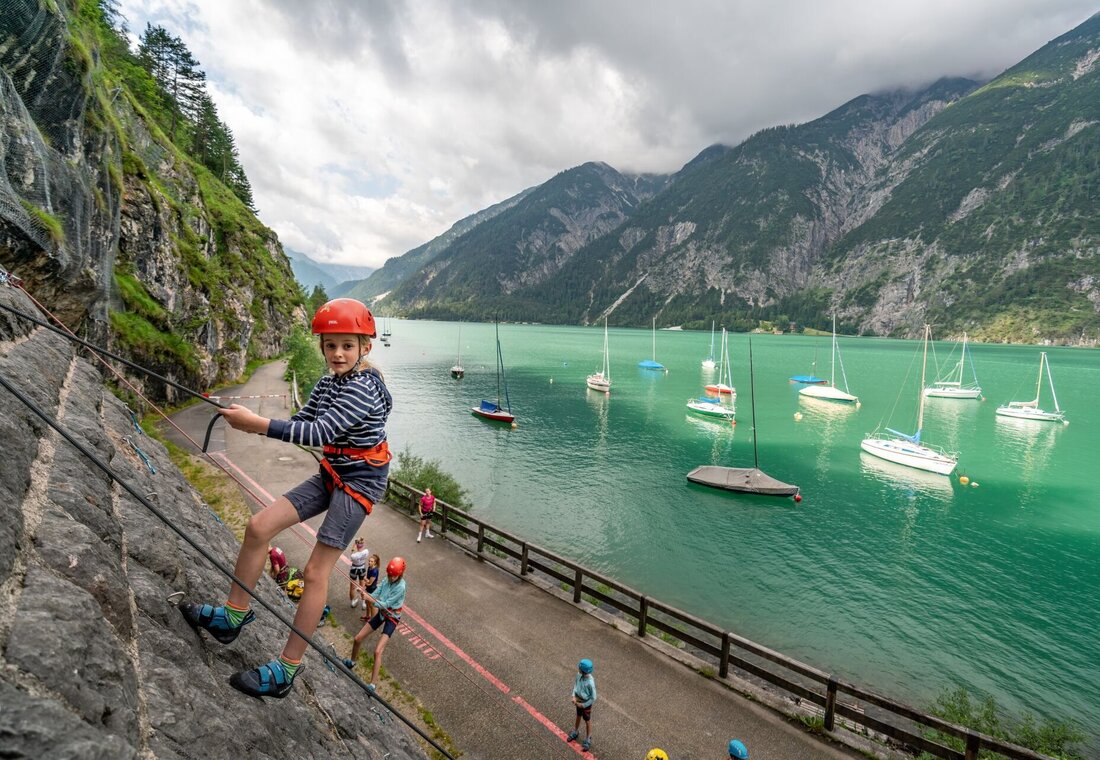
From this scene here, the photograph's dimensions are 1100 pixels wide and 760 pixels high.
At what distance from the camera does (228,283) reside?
4328 centimetres

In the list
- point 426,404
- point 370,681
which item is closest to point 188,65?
point 426,404

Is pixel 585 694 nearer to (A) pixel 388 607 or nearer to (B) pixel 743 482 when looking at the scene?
(A) pixel 388 607

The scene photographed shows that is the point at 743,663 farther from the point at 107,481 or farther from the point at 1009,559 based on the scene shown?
the point at 1009,559

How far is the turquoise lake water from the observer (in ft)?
61.1

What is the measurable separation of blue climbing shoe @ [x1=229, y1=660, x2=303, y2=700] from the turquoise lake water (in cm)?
1932

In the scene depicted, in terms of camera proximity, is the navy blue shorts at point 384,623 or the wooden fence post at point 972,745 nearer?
the wooden fence post at point 972,745

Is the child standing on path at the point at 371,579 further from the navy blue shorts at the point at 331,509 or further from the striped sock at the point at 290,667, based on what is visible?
the navy blue shorts at the point at 331,509

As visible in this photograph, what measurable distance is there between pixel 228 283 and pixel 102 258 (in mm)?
29039

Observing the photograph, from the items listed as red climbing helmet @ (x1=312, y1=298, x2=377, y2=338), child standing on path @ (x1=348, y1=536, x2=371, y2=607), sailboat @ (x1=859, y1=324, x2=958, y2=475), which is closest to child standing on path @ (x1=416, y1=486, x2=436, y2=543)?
child standing on path @ (x1=348, y1=536, x2=371, y2=607)

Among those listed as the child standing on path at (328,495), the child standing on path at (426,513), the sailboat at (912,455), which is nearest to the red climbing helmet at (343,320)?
the child standing on path at (328,495)

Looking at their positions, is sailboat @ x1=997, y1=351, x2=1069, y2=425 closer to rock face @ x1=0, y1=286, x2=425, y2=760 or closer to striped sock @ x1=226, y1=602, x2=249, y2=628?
rock face @ x1=0, y1=286, x2=425, y2=760

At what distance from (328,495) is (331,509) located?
0.23 metres

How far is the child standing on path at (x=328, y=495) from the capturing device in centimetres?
383

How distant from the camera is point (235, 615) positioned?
13.3 ft
